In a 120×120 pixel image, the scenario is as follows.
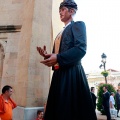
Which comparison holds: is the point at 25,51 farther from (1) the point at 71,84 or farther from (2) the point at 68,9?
(1) the point at 71,84

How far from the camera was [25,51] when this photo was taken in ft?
14.1

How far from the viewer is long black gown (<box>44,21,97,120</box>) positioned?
1.32m

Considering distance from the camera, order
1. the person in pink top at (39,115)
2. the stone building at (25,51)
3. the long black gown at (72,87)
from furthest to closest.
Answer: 1. the stone building at (25,51)
2. the person in pink top at (39,115)
3. the long black gown at (72,87)

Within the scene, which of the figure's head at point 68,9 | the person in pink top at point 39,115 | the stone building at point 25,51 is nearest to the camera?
the figure's head at point 68,9

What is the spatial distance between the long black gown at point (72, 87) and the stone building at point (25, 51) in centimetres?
256

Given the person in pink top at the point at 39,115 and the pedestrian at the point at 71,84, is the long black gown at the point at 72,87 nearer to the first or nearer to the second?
the pedestrian at the point at 71,84

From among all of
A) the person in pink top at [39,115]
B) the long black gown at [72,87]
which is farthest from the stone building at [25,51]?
the long black gown at [72,87]

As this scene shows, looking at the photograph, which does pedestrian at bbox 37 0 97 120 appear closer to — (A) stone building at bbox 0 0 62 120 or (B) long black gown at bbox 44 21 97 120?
(B) long black gown at bbox 44 21 97 120

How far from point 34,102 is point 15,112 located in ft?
1.85

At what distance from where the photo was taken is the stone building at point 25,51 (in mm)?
3953

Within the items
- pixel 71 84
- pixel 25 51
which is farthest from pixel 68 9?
pixel 25 51

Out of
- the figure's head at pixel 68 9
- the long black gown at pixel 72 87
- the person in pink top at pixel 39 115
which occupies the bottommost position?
the person in pink top at pixel 39 115

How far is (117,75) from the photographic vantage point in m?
37.2

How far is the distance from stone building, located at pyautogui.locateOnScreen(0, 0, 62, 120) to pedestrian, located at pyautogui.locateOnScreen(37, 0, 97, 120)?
8.41 feet
